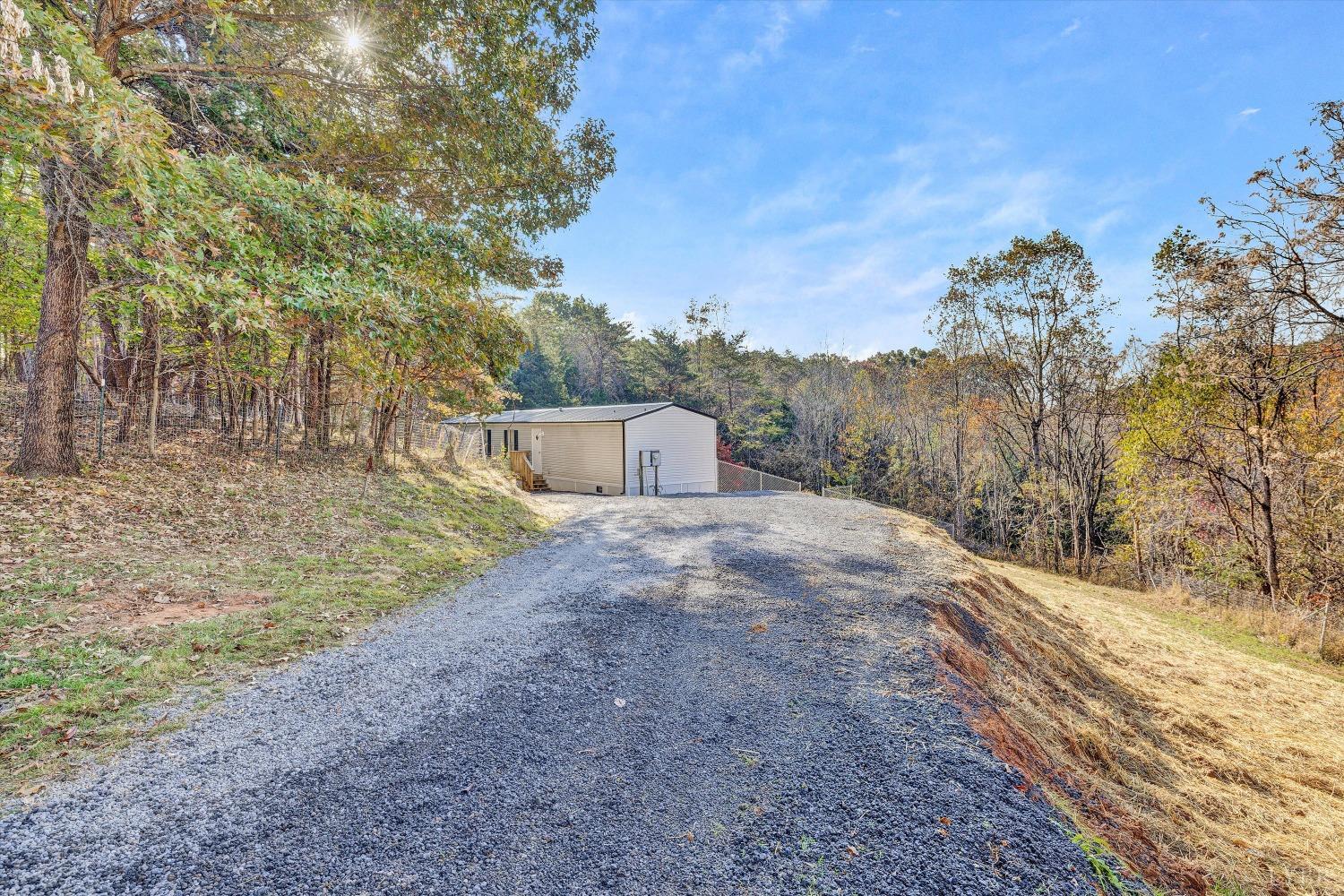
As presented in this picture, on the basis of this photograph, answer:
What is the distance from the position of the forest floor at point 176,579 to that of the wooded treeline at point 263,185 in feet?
4.03

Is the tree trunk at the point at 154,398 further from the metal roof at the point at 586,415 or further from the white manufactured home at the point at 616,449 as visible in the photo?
the white manufactured home at the point at 616,449

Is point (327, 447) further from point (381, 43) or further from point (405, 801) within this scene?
point (405, 801)

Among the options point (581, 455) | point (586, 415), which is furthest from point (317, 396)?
point (586, 415)

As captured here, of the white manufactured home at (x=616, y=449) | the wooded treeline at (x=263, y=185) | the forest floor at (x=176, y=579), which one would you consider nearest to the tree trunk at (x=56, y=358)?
the wooded treeline at (x=263, y=185)

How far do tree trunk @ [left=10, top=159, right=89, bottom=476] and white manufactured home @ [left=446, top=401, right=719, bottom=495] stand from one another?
383 inches

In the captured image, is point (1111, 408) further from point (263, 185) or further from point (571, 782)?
point (263, 185)

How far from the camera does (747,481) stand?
71.2 ft

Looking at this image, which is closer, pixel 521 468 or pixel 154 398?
pixel 154 398

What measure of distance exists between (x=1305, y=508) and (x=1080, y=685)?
7.59 meters

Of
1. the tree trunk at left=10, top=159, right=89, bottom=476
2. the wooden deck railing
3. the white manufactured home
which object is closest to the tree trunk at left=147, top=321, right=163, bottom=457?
the tree trunk at left=10, top=159, right=89, bottom=476

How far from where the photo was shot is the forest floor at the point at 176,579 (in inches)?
113

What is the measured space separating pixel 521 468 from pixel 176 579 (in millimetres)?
12503

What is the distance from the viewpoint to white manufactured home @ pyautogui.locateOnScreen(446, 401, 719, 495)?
16.7 m

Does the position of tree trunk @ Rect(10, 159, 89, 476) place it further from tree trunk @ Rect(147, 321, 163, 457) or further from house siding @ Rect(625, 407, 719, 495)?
house siding @ Rect(625, 407, 719, 495)
